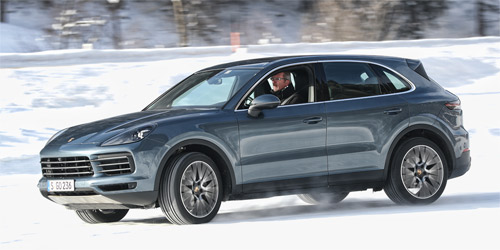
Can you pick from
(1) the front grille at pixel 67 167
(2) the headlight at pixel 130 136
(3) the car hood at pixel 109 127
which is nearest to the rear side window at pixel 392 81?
(3) the car hood at pixel 109 127

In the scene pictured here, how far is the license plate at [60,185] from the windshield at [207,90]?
1.42 metres

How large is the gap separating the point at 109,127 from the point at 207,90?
1.21 meters

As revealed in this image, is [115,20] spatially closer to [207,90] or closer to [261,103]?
[207,90]

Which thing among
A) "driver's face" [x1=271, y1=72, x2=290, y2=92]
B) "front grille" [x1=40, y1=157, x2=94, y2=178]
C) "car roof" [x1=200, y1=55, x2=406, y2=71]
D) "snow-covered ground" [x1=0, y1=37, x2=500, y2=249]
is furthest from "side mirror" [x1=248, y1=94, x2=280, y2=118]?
"front grille" [x1=40, y1=157, x2=94, y2=178]

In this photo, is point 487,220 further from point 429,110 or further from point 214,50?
point 214,50

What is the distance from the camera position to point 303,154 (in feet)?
30.8

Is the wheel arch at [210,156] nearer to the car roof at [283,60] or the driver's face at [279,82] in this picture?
the driver's face at [279,82]

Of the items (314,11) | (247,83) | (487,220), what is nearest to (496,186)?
(487,220)

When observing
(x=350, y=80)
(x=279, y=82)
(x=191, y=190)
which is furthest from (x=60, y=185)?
(x=350, y=80)

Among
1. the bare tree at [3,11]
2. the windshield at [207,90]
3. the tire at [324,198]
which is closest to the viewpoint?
the windshield at [207,90]

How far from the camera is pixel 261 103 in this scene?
29.6 ft

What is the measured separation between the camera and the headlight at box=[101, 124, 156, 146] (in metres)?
8.54

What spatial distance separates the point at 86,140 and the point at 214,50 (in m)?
16.6

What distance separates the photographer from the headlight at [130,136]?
8.54 meters
